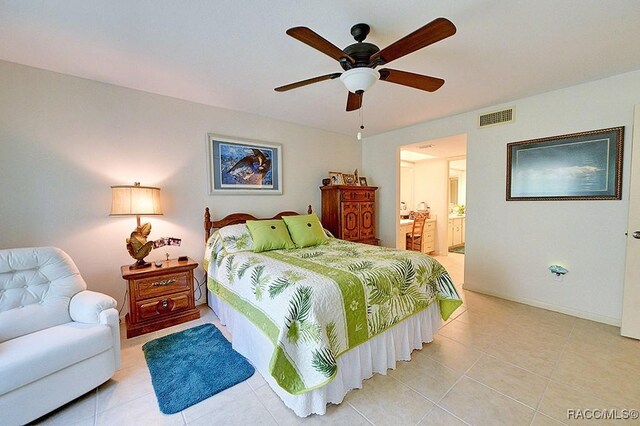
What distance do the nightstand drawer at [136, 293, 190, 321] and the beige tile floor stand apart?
0.23 m

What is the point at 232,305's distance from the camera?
2.28m

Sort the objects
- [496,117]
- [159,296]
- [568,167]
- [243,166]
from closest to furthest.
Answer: [159,296], [568,167], [496,117], [243,166]

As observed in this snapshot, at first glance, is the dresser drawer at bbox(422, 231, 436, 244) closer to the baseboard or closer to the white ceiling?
the baseboard

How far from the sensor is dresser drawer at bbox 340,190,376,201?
4020 mm

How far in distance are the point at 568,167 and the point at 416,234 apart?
9.67 feet

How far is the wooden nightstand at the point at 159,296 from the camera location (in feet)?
7.97

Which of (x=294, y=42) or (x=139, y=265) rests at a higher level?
(x=294, y=42)

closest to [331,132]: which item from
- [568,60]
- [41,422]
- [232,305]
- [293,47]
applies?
[293,47]

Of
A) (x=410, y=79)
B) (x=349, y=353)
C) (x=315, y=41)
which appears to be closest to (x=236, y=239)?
(x=349, y=353)

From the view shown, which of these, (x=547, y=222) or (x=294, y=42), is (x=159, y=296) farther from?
(x=547, y=222)

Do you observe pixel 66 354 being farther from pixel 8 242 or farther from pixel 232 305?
pixel 8 242

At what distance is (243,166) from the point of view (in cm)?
344

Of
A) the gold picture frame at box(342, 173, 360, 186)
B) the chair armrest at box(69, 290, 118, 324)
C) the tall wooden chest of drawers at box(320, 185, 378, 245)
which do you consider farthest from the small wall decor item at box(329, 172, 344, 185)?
the chair armrest at box(69, 290, 118, 324)

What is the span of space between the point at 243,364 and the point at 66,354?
1110 mm
